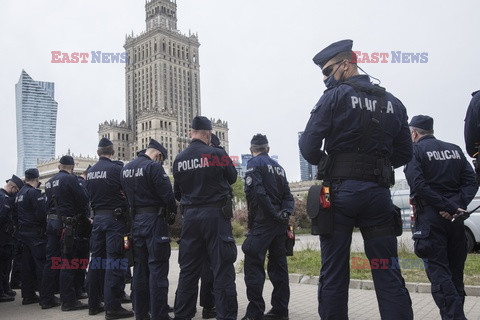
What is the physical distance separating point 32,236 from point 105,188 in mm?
2239

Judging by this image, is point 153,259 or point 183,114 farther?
point 183,114

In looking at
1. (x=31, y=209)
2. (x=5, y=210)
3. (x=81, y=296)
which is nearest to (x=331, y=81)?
(x=31, y=209)

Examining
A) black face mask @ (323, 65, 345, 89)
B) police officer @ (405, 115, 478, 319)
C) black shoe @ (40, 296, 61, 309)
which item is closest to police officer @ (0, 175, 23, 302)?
black shoe @ (40, 296, 61, 309)

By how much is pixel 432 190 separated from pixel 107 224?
446 centimetres

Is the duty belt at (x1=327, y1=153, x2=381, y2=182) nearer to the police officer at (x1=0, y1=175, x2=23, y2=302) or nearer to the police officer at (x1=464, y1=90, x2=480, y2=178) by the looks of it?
the police officer at (x1=464, y1=90, x2=480, y2=178)

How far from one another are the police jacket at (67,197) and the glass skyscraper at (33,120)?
119363 millimetres

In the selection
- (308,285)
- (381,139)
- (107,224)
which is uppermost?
(381,139)

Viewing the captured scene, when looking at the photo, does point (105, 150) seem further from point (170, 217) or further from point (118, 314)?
point (118, 314)

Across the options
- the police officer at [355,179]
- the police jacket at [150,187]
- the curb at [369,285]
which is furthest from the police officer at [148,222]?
the curb at [369,285]

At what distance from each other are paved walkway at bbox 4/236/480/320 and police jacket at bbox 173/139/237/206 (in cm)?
199

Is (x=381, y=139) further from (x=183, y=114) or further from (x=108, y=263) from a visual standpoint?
(x=183, y=114)

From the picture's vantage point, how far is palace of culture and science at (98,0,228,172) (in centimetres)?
12156

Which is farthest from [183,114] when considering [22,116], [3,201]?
[3,201]

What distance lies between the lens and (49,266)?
7324 mm
